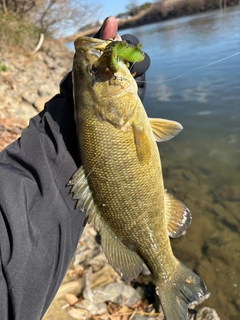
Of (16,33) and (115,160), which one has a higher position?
(16,33)

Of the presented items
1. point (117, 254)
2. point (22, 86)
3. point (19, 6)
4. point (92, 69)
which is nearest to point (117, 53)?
point (92, 69)

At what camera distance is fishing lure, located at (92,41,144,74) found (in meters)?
2.03

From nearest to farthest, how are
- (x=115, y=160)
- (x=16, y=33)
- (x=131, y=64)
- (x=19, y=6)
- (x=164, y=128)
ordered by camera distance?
1. (x=115, y=160)
2. (x=164, y=128)
3. (x=131, y=64)
4. (x=16, y=33)
5. (x=19, y=6)

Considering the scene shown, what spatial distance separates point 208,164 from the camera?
25.7 ft

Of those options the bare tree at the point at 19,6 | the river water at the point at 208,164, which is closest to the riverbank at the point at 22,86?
the bare tree at the point at 19,6

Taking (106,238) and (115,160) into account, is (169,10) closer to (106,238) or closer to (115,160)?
(115,160)

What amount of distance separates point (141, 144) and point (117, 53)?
0.69 meters

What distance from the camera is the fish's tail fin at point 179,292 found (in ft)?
9.03

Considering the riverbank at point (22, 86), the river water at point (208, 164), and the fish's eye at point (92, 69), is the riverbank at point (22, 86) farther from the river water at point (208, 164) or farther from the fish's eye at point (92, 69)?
the fish's eye at point (92, 69)

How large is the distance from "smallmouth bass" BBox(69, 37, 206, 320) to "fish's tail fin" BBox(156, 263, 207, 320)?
43 cm

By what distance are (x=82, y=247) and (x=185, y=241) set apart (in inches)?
72.8

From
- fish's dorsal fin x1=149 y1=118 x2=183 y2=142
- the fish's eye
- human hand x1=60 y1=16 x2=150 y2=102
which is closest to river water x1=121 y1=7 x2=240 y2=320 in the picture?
human hand x1=60 y1=16 x2=150 y2=102

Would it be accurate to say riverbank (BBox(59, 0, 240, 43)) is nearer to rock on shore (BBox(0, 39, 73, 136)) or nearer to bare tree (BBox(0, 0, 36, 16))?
bare tree (BBox(0, 0, 36, 16))

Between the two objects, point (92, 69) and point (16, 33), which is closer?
point (92, 69)
